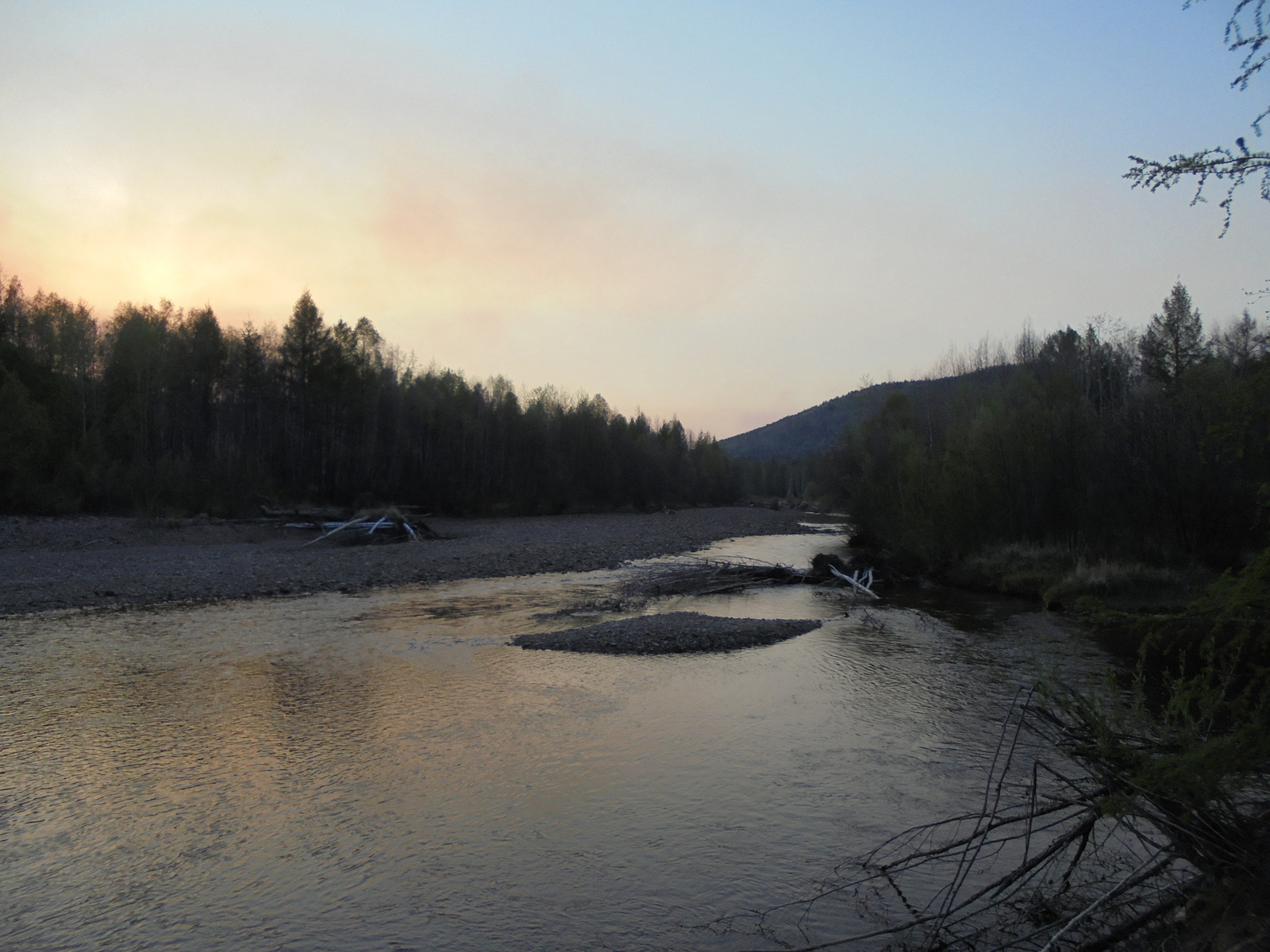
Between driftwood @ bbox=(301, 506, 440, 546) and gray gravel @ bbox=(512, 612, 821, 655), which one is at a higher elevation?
driftwood @ bbox=(301, 506, 440, 546)

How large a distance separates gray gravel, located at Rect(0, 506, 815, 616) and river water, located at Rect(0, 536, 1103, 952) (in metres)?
5.02

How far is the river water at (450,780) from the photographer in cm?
620

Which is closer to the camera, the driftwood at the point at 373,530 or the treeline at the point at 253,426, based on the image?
the driftwood at the point at 373,530

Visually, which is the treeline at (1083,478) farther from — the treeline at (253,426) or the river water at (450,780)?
the treeline at (253,426)

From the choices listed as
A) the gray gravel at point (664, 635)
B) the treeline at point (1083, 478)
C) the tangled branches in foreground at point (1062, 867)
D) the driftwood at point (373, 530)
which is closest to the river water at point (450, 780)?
the tangled branches in foreground at point (1062, 867)

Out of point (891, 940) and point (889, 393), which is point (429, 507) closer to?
point (889, 393)

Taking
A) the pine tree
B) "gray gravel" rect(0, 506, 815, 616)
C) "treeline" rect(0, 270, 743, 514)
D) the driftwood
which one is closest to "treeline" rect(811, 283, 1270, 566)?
the pine tree

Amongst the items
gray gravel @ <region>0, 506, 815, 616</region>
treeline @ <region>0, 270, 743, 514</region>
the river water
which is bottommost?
the river water

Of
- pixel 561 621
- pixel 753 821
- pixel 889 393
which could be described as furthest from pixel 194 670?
pixel 889 393

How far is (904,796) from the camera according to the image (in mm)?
8320

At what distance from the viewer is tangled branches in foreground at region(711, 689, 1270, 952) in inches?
166

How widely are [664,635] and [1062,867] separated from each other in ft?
34.9

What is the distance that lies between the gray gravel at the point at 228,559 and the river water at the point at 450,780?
5015 millimetres

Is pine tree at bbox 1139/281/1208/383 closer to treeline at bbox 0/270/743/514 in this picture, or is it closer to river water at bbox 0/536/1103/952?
river water at bbox 0/536/1103/952
